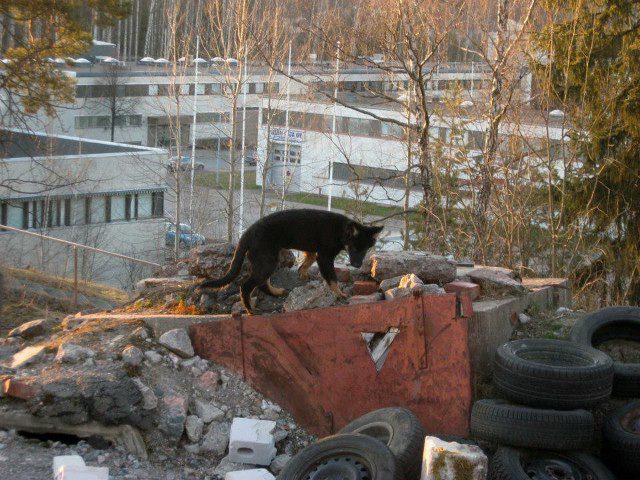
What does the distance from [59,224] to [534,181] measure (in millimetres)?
20831

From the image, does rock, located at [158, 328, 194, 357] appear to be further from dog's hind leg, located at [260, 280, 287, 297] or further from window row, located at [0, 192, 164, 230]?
window row, located at [0, 192, 164, 230]

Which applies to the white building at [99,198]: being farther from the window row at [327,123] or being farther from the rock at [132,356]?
the rock at [132,356]

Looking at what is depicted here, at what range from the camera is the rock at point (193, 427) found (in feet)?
22.8

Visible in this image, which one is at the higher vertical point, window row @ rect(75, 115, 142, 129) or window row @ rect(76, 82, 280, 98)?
window row @ rect(76, 82, 280, 98)

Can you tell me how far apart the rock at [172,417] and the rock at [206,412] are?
156 mm

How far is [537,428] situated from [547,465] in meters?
0.34

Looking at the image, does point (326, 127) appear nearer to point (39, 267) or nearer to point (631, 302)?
point (39, 267)

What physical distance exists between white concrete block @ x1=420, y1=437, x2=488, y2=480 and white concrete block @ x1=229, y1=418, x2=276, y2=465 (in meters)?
1.59

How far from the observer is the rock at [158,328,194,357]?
764 cm

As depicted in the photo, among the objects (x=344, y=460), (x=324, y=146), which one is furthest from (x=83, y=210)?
(x=344, y=460)

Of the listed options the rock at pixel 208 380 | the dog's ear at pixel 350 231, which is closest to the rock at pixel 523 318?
the dog's ear at pixel 350 231

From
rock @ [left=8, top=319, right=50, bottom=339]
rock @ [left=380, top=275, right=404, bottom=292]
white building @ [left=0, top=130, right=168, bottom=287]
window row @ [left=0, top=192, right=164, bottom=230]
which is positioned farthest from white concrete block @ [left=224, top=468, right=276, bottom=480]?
window row @ [left=0, top=192, right=164, bottom=230]

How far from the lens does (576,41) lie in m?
16.2

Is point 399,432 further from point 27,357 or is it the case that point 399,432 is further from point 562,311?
point 562,311
